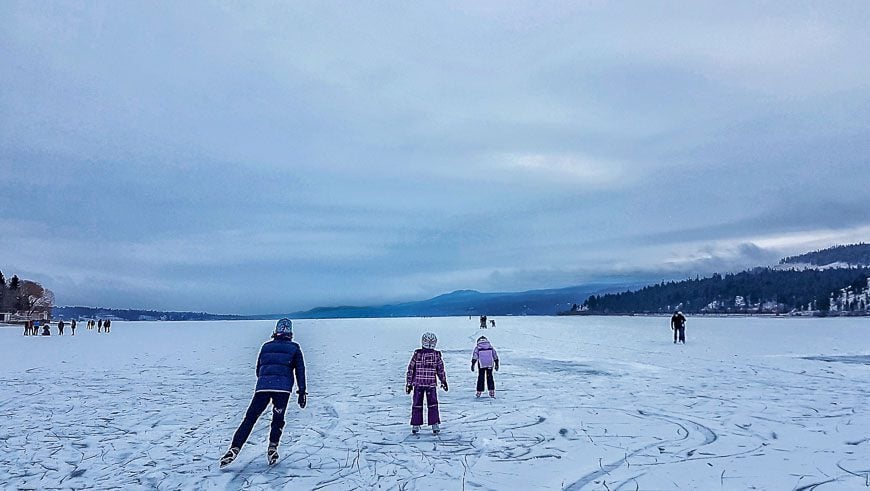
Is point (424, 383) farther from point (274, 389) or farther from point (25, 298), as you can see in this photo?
point (25, 298)

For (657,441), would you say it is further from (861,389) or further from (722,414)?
(861,389)

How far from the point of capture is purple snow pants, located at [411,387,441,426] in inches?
351

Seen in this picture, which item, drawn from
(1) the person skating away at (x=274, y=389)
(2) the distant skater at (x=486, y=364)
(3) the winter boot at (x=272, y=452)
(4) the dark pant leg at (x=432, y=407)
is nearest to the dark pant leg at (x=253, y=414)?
(1) the person skating away at (x=274, y=389)

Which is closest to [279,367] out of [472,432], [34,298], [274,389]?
[274,389]

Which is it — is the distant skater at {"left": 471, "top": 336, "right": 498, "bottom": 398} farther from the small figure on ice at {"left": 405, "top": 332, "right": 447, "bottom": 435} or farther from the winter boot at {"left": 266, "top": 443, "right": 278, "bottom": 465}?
the winter boot at {"left": 266, "top": 443, "right": 278, "bottom": 465}

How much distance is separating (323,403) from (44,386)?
7906 mm

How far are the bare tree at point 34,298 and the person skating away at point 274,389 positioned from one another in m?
127

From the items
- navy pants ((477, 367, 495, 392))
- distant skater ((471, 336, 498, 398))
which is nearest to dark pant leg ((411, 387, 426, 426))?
distant skater ((471, 336, 498, 398))

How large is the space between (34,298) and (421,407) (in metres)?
132

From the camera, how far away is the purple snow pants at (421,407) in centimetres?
891

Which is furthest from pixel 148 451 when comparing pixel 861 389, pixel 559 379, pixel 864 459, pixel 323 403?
pixel 861 389

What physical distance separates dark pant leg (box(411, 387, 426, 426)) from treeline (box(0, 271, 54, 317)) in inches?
4868

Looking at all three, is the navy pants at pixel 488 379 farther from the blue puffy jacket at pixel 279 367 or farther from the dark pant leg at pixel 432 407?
the blue puffy jacket at pixel 279 367

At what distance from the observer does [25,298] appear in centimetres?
11794
